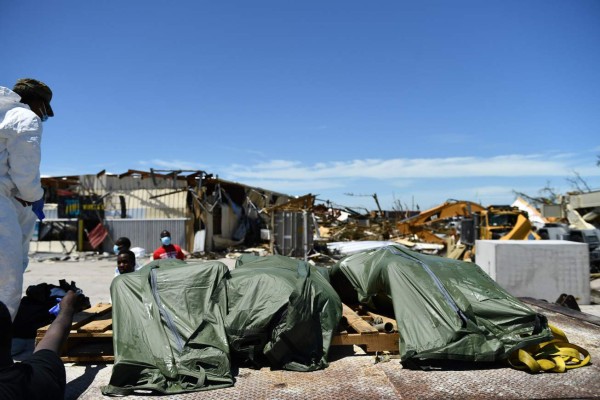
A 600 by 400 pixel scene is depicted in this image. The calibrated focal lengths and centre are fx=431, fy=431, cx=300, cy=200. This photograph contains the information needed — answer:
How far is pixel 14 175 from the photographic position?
342 cm

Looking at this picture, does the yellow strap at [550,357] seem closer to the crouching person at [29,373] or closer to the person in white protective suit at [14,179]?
→ the crouching person at [29,373]

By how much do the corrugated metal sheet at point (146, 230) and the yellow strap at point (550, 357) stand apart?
1534 centimetres

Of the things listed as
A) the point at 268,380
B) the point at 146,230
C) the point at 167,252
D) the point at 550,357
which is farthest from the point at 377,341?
the point at 146,230

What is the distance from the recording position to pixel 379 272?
14.0 ft

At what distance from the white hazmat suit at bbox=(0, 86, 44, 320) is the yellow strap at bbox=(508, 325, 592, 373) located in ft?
12.8

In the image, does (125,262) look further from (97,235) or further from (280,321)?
(97,235)

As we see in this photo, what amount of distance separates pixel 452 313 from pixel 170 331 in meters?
2.25

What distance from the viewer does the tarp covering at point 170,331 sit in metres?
3.06

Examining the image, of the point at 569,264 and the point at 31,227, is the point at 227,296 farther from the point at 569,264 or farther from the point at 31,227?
the point at 569,264

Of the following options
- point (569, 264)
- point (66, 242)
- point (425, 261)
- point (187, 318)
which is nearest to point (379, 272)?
point (425, 261)

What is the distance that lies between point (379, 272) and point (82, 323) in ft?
9.10

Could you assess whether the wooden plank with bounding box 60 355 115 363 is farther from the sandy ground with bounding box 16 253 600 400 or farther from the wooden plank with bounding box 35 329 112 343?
the wooden plank with bounding box 35 329 112 343

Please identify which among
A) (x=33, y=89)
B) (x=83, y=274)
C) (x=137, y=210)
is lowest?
(x=83, y=274)

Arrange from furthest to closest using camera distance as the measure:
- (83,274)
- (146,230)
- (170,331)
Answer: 1. (146,230)
2. (83,274)
3. (170,331)
